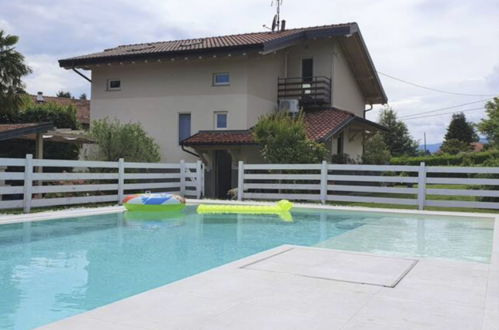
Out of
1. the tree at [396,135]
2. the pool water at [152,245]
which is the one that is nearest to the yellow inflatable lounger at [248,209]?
the pool water at [152,245]

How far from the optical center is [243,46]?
19.0m

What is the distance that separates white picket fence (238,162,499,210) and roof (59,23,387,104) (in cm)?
506

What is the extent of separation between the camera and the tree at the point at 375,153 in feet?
81.4

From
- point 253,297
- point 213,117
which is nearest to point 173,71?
point 213,117

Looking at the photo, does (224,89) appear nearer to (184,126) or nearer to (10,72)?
(184,126)

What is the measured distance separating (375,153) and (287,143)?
434 inches

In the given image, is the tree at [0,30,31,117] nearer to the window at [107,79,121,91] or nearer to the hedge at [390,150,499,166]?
the window at [107,79,121,91]

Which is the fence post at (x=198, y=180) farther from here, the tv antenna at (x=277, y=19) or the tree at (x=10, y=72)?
the tv antenna at (x=277, y=19)

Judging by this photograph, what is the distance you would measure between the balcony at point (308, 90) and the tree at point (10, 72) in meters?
11.2

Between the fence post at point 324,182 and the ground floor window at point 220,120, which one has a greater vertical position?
the ground floor window at point 220,120

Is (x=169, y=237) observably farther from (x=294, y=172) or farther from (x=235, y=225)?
(x=294, y=172)

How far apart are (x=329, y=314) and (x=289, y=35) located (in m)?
17.7

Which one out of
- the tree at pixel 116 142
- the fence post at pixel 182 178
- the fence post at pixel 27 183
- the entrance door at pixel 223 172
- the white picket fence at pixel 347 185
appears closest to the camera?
the fence post at pixel 27 183

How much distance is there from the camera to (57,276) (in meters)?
5.88
